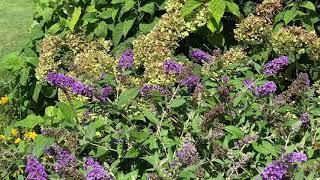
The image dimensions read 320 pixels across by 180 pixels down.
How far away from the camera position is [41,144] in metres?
2.73

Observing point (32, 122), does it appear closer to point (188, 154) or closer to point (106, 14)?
point (106, 14)

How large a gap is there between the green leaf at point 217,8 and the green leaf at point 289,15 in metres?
0.39

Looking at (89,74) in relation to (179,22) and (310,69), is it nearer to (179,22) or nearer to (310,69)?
(179,22)

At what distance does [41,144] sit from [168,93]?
0.69 metres

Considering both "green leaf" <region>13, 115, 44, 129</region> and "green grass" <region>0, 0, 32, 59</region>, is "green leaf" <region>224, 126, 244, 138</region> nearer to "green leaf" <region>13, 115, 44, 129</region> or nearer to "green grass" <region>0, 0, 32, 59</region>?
"green leaf" <region>13, 115, 44, 129</region>

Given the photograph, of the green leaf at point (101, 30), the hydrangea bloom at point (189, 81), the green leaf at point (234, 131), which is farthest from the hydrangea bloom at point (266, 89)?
the green leaf at point (101, 30)

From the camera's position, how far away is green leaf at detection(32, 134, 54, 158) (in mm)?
2686

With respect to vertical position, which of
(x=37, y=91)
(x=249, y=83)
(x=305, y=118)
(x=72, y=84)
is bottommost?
(x=37, y=91)

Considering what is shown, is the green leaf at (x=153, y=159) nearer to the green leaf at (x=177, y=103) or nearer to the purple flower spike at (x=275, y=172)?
the green leaf at (x=177, y=103)

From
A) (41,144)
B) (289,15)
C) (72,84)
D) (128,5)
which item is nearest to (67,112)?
(41,144)

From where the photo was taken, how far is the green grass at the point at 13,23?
8383mm

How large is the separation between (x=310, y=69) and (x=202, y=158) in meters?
1.36

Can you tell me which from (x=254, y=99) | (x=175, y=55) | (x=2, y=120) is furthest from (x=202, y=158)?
(x=2, y=120)

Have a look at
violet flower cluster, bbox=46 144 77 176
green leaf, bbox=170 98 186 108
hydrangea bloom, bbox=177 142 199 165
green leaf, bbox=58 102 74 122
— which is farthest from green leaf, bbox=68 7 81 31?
hydrangea bloom, bbox=177 142 199 165
